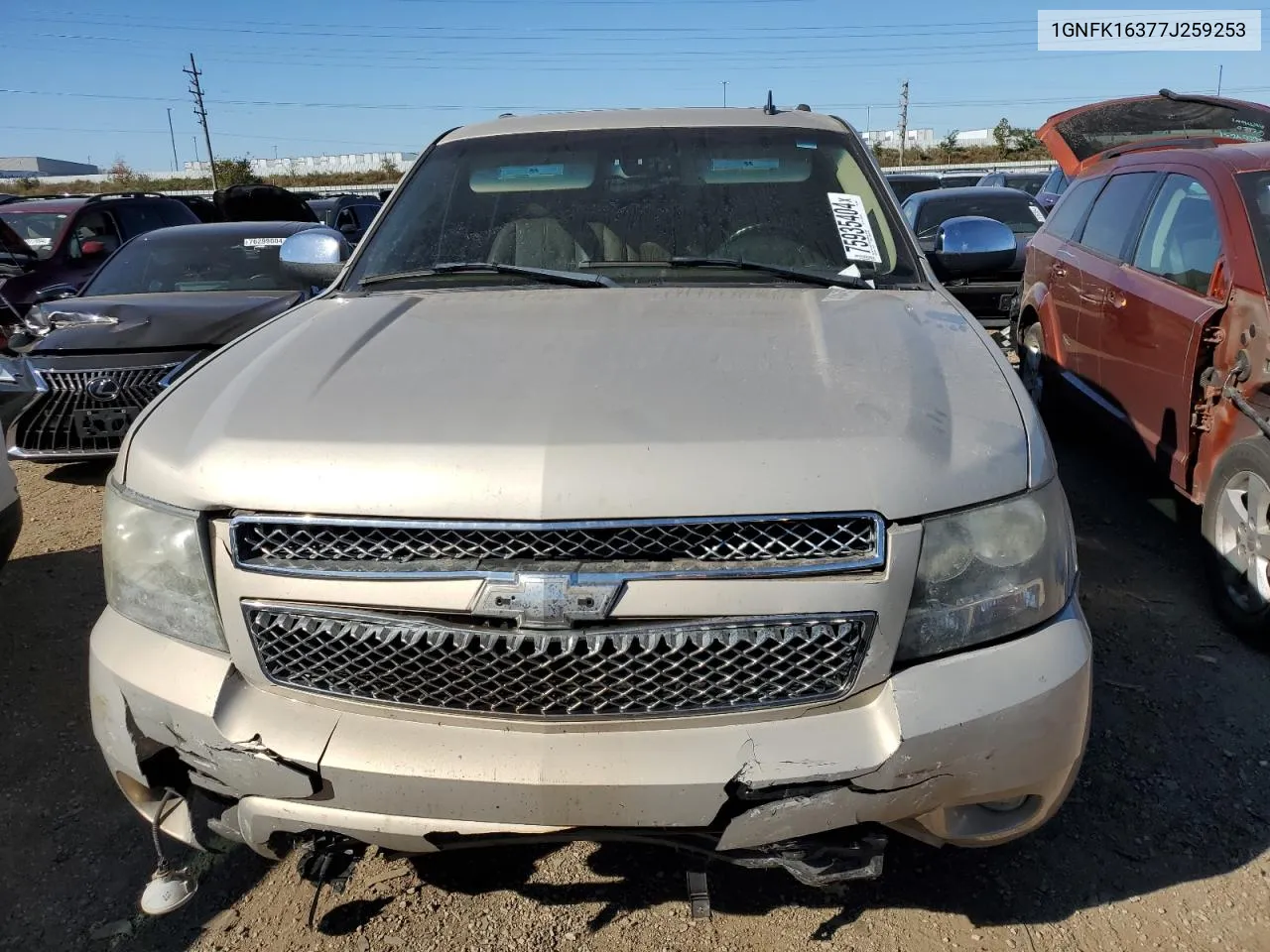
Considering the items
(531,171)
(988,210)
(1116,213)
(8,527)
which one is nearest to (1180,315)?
(1116,213)

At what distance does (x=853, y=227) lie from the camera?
3008mm

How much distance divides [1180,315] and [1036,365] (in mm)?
→ 2044

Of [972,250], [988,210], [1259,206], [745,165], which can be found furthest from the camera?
[988,210]

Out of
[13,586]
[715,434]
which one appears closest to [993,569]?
[715,434]

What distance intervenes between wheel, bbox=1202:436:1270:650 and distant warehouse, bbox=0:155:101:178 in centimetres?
8559

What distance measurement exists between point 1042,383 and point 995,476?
14.7 ft

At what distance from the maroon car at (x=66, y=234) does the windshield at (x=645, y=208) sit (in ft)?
20.2

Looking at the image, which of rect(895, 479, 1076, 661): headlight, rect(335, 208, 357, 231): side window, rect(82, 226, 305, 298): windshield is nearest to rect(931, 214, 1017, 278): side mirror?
rect(895, 479, 1076, 661): headlight

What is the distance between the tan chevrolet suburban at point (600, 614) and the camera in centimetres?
173

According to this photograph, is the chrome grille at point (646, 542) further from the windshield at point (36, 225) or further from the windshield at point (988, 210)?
the windshield at point (36, 225)

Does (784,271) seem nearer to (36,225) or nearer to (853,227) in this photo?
(853,227)

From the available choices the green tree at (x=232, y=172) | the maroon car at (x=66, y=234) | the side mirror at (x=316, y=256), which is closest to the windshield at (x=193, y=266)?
the maroon car at (x=66, y=234)

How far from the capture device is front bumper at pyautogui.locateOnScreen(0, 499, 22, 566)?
3602 millimetres

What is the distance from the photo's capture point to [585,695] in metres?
1.80
